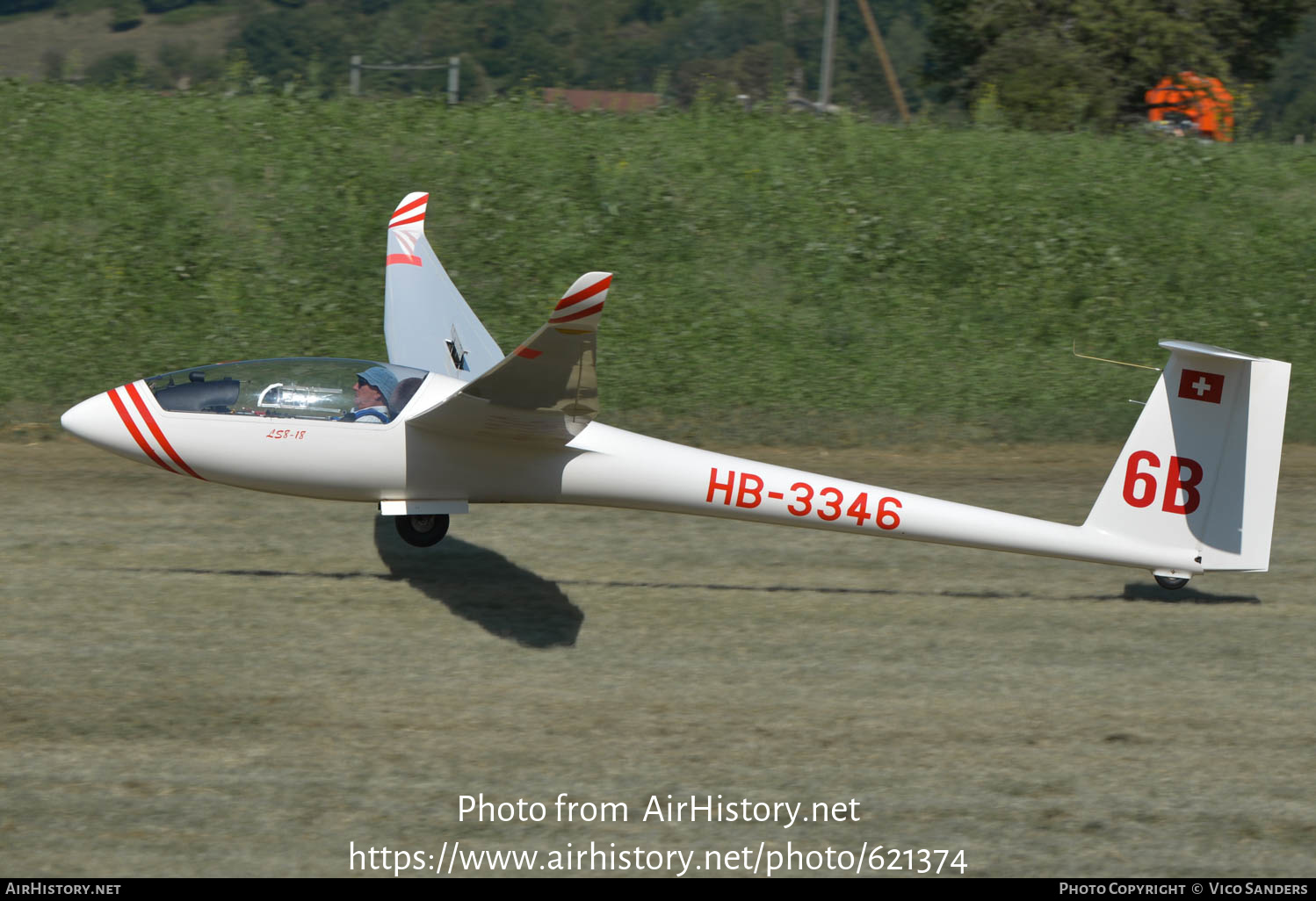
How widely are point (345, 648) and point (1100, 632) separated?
607 centimetres

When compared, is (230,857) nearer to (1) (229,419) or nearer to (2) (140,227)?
(1) (229,419)

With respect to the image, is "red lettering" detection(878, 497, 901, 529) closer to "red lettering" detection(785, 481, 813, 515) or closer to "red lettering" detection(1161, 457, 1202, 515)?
"red lettering" detection(785, 481, 813, 515)

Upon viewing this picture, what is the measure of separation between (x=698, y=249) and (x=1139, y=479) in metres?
10.8

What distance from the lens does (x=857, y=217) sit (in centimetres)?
2059

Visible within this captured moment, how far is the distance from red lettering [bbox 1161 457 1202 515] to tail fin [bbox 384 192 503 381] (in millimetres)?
6196

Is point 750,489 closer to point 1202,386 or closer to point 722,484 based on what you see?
point 722,484

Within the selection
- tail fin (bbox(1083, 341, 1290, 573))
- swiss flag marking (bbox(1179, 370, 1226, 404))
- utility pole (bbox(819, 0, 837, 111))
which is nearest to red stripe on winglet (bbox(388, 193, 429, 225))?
tail fin (bbox(1083, 341, 1290, 573))

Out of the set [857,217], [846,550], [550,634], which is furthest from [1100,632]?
[857,217]

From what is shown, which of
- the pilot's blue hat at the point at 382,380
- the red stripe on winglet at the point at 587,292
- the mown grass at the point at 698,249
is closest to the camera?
the red stripe on winglet at the point at 587,292

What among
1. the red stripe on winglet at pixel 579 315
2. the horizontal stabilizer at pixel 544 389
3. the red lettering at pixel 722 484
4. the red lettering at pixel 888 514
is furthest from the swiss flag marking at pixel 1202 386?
the red stripe on winglet at pixel 579 315

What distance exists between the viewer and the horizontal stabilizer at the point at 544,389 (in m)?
8.03

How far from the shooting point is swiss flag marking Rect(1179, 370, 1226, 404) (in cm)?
970

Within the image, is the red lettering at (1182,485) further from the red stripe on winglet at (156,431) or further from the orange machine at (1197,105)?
the orange machine at (1197,105)

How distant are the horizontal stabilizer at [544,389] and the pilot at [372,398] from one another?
0.27m
